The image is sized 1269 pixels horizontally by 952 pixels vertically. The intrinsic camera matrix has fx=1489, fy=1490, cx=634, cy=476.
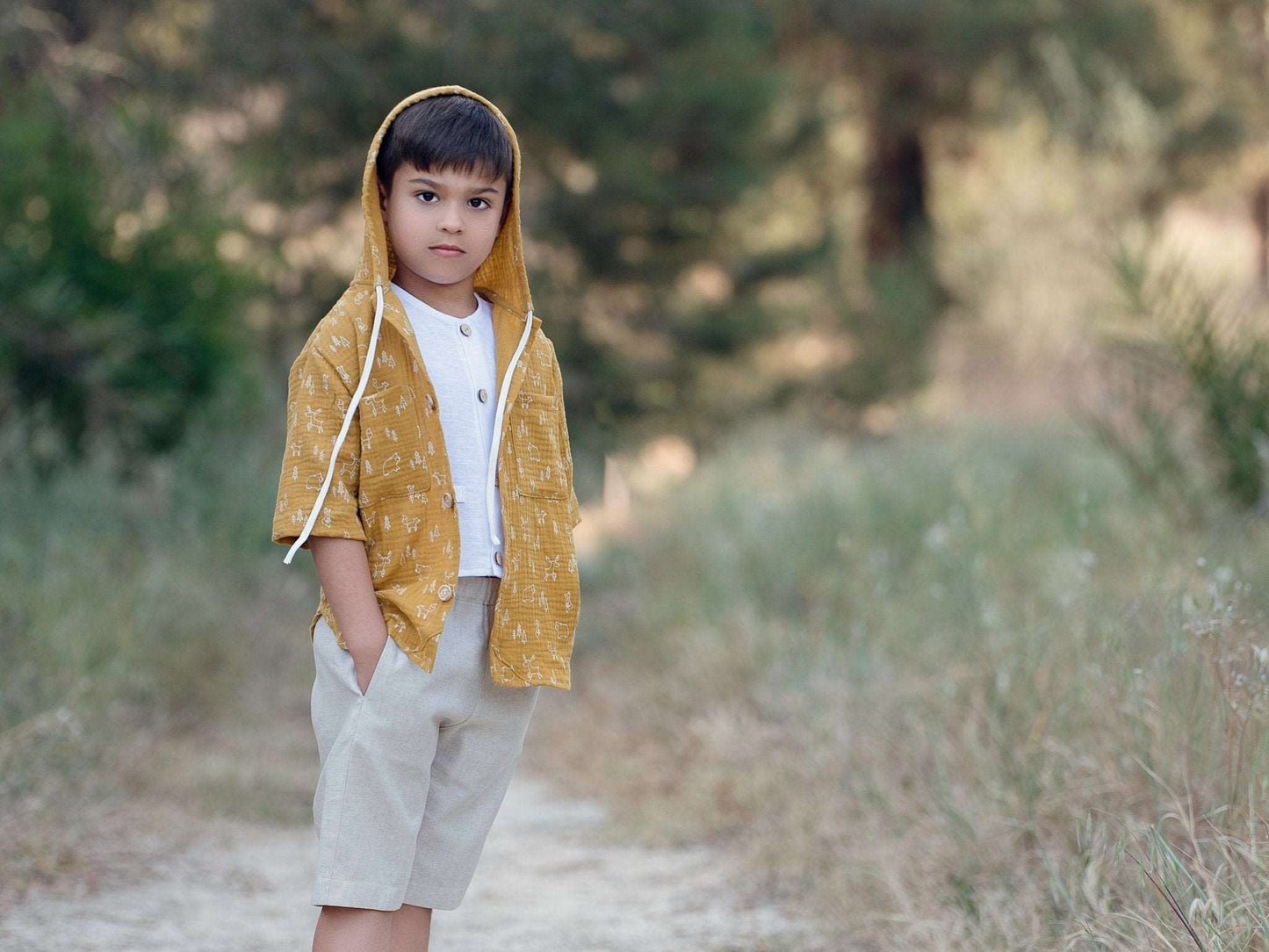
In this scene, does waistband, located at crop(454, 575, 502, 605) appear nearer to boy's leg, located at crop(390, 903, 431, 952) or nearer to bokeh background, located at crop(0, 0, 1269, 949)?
boy's leg, located at crop(390, 903, 431, 952)

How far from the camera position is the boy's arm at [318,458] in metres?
2.32

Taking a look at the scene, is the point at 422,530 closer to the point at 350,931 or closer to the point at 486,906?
the point at 350,931

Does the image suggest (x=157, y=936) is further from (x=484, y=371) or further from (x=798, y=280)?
(x=798, y=280)

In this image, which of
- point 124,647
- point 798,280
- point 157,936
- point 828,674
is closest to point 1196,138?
point 798,280

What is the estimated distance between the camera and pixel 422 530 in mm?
2406

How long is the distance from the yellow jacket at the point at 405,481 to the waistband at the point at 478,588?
0.03 metres

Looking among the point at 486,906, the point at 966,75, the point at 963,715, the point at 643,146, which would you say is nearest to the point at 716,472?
the point at 643,146

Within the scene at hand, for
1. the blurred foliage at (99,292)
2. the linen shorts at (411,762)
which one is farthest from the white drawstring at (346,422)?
the blurred foliage at (99,292)

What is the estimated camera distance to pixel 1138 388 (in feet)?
19.7

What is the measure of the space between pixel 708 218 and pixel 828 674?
1001 centimetres

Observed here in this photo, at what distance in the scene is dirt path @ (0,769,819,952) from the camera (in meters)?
3.40

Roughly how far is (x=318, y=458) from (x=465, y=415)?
0.91 feet

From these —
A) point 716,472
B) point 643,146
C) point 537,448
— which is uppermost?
point 643,146

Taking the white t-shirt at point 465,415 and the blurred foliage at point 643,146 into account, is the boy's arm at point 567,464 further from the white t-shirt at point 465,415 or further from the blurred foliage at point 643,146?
the blurred foliage at point 643,146
